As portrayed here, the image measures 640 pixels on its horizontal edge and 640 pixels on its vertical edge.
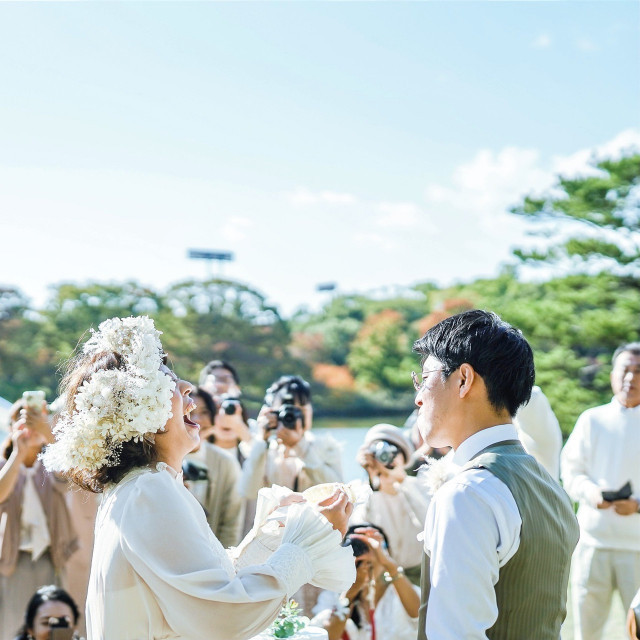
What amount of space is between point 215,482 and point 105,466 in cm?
274

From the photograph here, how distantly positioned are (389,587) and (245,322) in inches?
778

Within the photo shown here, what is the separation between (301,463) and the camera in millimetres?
4688

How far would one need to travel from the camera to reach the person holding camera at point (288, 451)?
15.4 feet

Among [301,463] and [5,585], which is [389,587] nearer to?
[301,463]

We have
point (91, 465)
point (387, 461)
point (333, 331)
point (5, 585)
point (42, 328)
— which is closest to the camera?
point (91, 465)

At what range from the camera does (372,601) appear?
3.73 m

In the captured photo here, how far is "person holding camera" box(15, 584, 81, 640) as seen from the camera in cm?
401

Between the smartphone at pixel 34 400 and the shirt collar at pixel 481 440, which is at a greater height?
the shirt collar at pixel 481 440

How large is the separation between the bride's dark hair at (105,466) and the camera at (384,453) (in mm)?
2152

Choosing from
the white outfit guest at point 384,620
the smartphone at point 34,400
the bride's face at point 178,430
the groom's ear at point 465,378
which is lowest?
the white outfit guest at point 384,620

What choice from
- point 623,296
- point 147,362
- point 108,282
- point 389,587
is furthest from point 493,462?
point 108,282

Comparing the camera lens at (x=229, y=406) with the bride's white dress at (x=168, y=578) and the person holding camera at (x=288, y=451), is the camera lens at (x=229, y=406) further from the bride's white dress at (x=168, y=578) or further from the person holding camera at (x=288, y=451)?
the bride's white dress at (x=168, y=578)

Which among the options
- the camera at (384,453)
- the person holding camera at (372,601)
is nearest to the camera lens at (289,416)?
the camera at (384,453)

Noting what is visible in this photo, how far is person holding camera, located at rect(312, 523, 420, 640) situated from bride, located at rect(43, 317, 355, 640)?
1.30 metres
